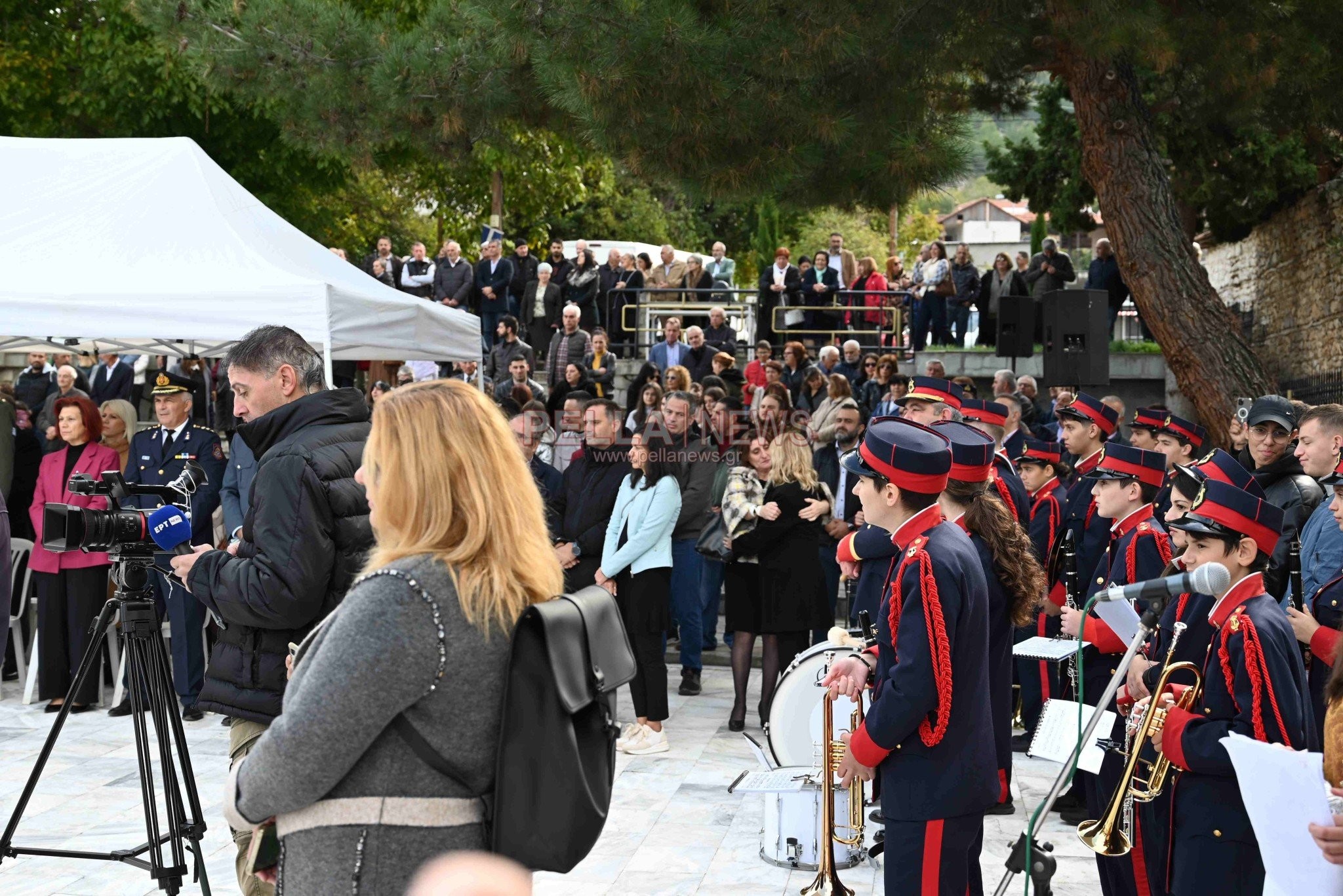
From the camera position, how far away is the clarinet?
21.6 ft

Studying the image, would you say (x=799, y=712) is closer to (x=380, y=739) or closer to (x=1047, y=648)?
(x=1047, y=648)

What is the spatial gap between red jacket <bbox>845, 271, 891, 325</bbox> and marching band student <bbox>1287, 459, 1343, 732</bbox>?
49.8 ft

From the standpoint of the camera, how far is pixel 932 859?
3572 mm

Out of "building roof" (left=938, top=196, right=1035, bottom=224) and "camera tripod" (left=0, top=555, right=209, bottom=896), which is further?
"building roof" (left=938, top=196, right=1035, bottom=224)

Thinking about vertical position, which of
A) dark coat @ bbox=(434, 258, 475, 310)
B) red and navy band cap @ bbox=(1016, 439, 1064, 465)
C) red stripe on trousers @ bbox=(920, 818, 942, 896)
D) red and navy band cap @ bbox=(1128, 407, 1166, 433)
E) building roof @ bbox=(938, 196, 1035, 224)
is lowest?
red stripe on trousers @ bbox=(920, 818, 942, 896)

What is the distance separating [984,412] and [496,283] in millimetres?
12214

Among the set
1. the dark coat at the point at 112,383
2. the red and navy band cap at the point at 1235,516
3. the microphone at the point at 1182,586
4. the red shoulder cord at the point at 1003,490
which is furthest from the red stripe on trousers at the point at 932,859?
the dark coat at the point at 112,383

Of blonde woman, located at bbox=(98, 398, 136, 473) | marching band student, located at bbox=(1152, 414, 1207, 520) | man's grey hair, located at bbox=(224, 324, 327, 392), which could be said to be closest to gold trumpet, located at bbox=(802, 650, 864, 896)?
man's grey hair, located at bbox=(224, 324, 327, 392)

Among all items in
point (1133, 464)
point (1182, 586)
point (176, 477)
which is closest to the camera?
point (1182, 586)

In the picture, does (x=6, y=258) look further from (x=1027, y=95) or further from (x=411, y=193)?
(x=411, y=193)

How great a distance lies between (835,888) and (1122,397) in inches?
Answer: 576

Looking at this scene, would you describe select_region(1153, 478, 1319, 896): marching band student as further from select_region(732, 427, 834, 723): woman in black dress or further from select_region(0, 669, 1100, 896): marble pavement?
select_region(732, 427, 834, 723): woman in black dress

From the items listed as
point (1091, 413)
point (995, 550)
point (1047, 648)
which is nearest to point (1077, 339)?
point (1091, 413)

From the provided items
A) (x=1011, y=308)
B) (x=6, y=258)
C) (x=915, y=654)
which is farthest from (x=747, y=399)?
(x=915, y=654)
